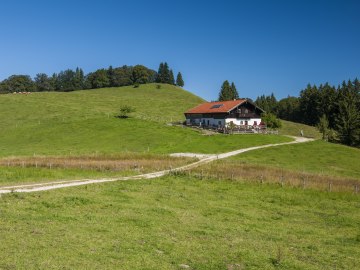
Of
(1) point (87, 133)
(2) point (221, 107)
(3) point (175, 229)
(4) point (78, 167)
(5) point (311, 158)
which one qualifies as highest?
(2) point (221, 107)

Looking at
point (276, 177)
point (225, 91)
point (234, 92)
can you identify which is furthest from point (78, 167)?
point (234, 92)

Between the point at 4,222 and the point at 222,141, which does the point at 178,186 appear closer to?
the point at 4,222

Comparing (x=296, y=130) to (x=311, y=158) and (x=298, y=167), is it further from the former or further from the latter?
(x=298, y=167)

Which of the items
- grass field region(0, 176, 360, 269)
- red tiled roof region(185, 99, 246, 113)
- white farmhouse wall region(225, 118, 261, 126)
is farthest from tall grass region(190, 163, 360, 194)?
red tiled roof region(185, 99, 246, 113)

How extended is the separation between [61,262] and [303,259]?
990cm

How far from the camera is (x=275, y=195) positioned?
3098 centimetres

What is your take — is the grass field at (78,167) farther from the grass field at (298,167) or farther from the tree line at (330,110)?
the tree line at (330,110)

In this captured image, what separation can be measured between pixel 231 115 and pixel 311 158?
28426 millimetres

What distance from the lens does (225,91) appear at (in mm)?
155375

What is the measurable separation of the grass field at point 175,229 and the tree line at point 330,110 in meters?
Result: 59.0

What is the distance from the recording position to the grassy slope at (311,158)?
157 feet

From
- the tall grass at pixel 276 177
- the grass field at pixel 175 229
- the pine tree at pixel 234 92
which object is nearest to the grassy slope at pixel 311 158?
the tall grass at pixel 276 177

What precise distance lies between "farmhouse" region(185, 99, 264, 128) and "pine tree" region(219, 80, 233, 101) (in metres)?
63.2

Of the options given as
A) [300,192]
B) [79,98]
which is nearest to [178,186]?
[300,192]
